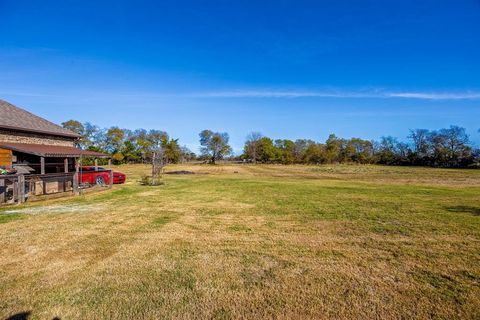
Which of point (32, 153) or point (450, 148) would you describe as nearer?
point (32, 153)

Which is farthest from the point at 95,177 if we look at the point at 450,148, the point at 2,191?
the point at 450,148

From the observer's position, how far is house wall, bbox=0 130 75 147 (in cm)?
1408

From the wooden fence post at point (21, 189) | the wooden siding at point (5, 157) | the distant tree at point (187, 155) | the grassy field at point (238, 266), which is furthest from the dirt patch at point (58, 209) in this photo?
the distant tree at point (187, 155)

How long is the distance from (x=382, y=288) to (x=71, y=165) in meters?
21.2

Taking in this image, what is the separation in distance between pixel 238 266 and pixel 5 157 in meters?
15.2

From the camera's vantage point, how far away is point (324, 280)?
386 cm

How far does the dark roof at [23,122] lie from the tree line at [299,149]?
4180 centimetres

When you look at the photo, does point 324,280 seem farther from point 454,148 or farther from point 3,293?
point 454,148

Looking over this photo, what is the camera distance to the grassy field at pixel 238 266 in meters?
3.17

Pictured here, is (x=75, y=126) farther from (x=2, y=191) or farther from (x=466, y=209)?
(x=466, y=209)

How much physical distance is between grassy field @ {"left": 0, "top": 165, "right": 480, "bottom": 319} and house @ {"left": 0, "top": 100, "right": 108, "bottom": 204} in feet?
12.4

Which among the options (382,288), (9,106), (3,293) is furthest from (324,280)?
(9,106)

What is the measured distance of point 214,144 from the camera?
87625 millimetres

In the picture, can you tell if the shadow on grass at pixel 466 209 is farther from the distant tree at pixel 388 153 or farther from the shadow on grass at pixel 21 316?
the distant tree at pixel 388 153
